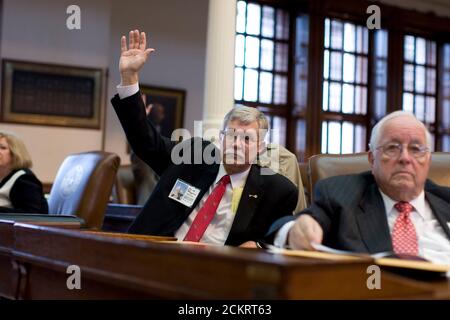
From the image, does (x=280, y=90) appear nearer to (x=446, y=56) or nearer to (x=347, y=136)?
(x=347, y=136)

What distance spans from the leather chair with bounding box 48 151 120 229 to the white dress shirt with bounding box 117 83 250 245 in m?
0.78

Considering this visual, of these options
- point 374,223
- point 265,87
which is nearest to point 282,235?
point 374,223

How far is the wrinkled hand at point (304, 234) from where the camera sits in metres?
1.85

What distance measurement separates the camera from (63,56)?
9.60 meters

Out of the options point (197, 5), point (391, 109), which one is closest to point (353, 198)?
point (197, 5)

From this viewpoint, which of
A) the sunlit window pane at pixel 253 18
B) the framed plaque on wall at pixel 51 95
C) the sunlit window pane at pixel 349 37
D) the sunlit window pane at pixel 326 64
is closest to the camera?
the framed plaque on wall at pixel 51 95

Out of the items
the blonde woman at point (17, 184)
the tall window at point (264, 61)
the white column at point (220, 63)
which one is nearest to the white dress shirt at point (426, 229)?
the blonde woman at point (17, 184)

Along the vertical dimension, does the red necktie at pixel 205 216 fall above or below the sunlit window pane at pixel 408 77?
below

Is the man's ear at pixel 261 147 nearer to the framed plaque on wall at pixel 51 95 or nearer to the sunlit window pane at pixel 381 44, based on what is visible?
the framed plaque on wall at pixel 51 95

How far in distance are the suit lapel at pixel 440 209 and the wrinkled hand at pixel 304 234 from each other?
0.73m

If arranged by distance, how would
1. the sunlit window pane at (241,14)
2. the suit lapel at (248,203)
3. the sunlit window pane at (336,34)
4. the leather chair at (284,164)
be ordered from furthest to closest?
the sunlit window pane at (336,34) → the sunlit window pane at (241,14) → the leather chair at (284,164) → the suit lapel at (248,203)

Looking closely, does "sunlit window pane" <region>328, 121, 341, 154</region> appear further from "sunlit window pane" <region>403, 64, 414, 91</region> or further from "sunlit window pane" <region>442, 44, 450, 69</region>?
"sunlit window pane" <region>442, 44, 450, 69</region>

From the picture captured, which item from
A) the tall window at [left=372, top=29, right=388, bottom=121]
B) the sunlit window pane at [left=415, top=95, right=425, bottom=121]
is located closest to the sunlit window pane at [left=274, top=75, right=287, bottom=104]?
the tall window at [left=372, top=29, right=388, bottom=121]

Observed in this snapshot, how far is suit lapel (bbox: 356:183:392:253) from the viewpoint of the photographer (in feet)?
7.38
